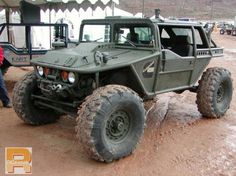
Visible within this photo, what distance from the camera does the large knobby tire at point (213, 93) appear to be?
21.6 feet

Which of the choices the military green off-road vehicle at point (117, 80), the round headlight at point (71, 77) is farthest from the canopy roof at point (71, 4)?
the round headlight at point (71, 77)

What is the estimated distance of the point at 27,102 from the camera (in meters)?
5.94

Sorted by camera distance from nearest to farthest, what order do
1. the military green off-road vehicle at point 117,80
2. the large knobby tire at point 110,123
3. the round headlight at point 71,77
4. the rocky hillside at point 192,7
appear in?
the large knobby tire at point 110,123 < the military green off-road vehicle at point 117,80 < the round headlight at point 71,77 < the rocky hillside at point 192,7

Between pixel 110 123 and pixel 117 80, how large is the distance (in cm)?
89

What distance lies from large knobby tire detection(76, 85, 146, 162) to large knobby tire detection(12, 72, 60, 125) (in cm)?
153

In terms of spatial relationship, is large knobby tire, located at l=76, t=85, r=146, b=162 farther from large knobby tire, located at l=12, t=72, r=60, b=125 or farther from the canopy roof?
the canopy roof

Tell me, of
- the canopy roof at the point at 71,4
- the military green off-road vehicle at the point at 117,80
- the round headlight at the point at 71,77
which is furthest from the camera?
the canopy roof at the point at 71,4

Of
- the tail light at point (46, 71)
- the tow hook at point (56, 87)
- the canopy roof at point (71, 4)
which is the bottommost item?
the tow hook at point (56, 87)

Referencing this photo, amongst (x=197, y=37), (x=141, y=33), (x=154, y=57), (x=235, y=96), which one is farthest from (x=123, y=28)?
(x=235, y=96)

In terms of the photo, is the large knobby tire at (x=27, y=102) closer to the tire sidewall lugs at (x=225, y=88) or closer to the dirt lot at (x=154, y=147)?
the dirt lot at (x=154, y=147)

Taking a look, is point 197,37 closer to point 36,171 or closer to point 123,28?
point 123,28

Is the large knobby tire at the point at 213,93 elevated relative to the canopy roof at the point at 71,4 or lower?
lower

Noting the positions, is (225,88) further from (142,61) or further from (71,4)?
(71,4)

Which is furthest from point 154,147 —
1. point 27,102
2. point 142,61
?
point 27,102
